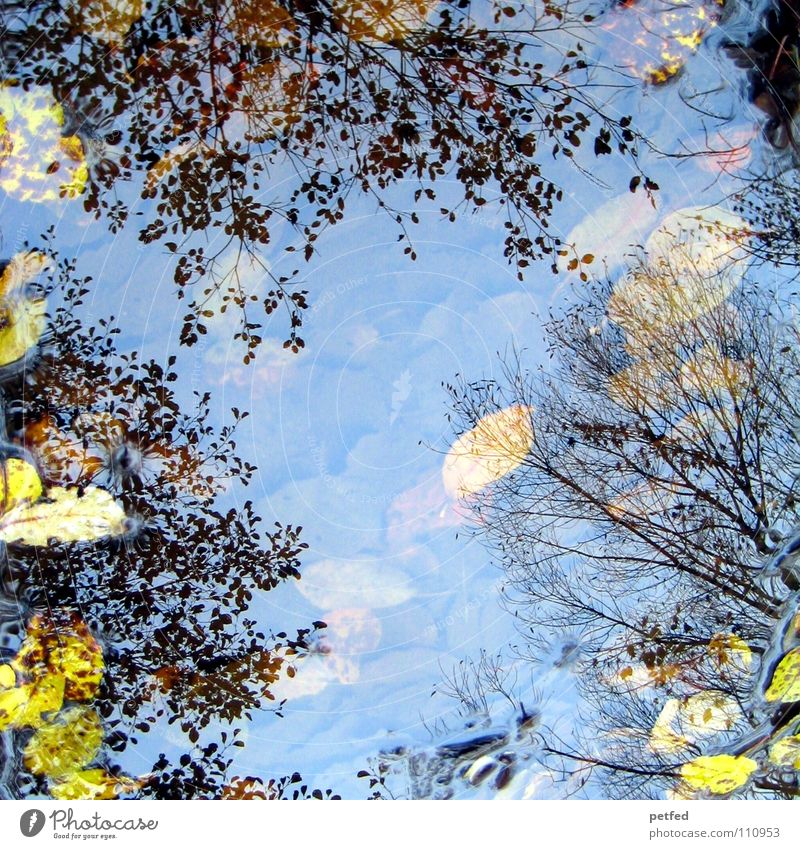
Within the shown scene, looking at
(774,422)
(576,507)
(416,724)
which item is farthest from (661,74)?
(416,724)

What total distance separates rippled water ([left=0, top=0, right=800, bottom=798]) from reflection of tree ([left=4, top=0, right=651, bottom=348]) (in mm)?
22

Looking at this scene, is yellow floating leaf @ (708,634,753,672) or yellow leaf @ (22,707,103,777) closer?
yellow leaf @ (22,707,103,777)

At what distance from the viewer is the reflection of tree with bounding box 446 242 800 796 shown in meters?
5.40

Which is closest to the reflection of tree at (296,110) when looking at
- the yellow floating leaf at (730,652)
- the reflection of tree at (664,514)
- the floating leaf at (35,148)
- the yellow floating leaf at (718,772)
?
the floating leaf at (35,148)

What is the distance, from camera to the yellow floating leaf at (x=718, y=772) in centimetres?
528

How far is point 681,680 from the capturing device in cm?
548

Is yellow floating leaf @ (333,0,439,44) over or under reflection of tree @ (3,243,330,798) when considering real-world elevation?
over

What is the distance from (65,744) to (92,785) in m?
0.34

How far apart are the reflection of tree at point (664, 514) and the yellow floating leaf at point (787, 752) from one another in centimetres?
3

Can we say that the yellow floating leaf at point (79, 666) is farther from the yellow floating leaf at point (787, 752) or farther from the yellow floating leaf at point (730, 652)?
the yellow floating leaf at point (787, 752)

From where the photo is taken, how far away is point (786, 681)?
539 centimetres

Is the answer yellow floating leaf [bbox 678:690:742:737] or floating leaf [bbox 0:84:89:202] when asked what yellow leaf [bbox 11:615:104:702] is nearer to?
floating leaf [bbox 0:84:89:202]

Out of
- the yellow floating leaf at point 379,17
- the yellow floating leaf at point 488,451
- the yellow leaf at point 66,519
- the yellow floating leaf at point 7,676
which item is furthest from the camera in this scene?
the yellow floating leaf at point 488,451

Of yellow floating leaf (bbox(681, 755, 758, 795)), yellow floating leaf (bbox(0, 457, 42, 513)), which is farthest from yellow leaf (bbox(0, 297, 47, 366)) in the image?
yellow floating leaf (bbox(681, 755, 758, 795))
